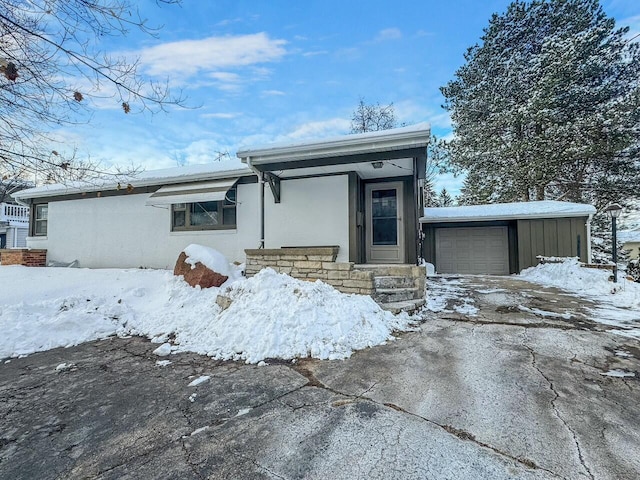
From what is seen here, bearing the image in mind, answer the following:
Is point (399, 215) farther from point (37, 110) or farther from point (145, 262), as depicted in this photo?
point (145, 262)

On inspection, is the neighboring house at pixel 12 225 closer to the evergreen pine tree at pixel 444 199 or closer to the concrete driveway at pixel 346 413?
the concrete driveway at pixel 346 413

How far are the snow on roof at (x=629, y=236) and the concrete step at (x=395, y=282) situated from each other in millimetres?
21821

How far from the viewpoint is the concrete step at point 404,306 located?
16.4 ft

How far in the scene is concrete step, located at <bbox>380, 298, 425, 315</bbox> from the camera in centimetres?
499

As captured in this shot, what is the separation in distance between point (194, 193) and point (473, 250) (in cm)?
1150

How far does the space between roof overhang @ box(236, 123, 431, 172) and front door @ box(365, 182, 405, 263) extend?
1.79 meters

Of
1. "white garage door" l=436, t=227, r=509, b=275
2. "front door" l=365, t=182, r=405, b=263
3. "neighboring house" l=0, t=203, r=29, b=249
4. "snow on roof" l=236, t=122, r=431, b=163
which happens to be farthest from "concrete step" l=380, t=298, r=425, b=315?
"neighboring house" l=0, t=203, r=29, b=249

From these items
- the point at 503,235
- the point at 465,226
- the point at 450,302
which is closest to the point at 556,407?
the point at 450,302

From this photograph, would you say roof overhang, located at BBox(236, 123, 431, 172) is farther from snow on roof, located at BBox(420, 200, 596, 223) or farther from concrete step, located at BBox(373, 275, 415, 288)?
snow on roof, located at BBox(420, 200, 596, 223)

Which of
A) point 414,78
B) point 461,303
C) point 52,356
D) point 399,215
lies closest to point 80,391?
point 52,356

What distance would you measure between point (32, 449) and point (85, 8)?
433cm

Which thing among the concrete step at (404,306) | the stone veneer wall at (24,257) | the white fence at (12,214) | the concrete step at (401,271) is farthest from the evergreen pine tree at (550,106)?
the white fence at (12,214)

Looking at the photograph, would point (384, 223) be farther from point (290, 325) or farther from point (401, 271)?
point (290, 325)

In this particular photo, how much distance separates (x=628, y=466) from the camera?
5.66ft
